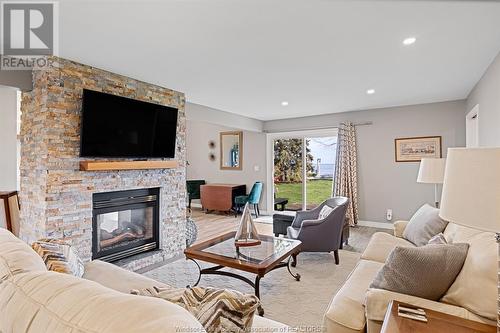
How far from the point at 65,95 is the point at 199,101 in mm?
2213

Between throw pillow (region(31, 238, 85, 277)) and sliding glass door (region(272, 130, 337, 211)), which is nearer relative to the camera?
throw pillow (region(31, 238, 85, 277))

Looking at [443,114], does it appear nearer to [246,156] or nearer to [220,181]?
[246,156]

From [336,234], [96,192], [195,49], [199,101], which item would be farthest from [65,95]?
[336,234]

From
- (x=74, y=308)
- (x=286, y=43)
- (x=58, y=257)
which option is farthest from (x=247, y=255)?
(x=74, y=308)

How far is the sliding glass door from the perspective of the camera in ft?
21.0

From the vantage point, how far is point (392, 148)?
542cm

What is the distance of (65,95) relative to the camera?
2848 mm

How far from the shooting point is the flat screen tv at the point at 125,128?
9.62 feet

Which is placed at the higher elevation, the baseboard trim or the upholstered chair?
the upholstered chair

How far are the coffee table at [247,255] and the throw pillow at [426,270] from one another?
1.09 meters

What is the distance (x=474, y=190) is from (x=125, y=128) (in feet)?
10.7

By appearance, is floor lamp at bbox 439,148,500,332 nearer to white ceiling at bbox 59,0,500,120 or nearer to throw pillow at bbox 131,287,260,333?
throw pillow at bbox 131,287,260,333

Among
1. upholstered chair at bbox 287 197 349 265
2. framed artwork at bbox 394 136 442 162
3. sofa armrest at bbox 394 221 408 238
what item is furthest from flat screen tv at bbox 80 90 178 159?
framed artwork at bbox 394 136 442 162

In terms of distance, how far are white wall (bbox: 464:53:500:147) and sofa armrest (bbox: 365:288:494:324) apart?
7.20ft
